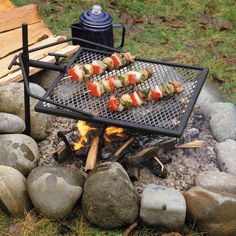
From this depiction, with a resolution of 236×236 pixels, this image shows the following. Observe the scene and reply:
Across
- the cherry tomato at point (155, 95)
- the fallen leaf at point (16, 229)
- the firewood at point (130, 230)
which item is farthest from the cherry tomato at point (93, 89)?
the fallen leaf at point (16, 229)

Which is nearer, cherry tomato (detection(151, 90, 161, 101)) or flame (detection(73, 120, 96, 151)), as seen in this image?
cherry tomato (detection(151, 90, 161, 101))

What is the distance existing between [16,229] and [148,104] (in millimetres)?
1655

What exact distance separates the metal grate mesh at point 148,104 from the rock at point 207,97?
624 millimetres

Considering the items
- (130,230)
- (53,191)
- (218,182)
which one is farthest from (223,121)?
(53,191)

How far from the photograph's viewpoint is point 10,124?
4484mm

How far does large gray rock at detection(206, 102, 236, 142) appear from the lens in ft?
15.9

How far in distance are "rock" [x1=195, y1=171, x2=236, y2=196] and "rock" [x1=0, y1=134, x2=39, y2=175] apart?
1596 mm

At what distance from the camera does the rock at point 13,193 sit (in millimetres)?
4012

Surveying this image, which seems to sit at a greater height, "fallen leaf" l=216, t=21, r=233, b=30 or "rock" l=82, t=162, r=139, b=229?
"rock" l=82, t=162, r=139, b=229

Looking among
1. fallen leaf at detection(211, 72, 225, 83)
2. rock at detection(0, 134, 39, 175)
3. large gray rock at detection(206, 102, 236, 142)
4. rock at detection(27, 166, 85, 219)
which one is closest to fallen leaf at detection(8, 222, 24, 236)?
rock at detection(27, 166, 85, 219)

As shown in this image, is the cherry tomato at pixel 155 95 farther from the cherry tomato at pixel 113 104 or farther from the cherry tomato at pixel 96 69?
the cherry tomato at pixel 96 69

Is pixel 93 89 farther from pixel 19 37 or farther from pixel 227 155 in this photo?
pixel 19 37

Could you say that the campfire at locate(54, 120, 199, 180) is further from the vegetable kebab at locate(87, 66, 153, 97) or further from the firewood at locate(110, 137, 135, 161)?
the vegetable kebab at locate(87, 66, 153, 97)

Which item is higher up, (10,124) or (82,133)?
(10,124)
